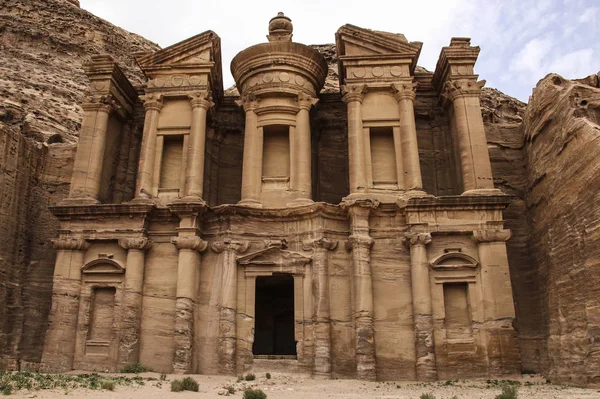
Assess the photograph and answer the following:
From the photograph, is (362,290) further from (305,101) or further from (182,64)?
(182,64)

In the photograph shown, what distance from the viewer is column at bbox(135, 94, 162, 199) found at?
18.3 metres

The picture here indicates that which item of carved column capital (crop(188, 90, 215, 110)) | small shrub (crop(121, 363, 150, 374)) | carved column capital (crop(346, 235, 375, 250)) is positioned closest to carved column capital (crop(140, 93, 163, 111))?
carved column capital (crop(188, 90, 215, 110))

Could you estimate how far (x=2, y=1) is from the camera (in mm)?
38062

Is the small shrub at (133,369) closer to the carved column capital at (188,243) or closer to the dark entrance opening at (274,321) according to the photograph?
the carved column capital at (188,243)

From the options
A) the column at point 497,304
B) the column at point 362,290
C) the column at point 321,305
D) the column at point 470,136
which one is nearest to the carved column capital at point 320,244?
the column at point 321,305

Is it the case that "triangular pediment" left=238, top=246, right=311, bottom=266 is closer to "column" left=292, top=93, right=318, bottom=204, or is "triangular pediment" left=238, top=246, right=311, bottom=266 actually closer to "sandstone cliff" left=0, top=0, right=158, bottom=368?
"column" left=292, top=93, right=318, bottom=204

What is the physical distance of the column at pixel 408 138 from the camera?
696 inches

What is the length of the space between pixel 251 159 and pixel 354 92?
4.39m

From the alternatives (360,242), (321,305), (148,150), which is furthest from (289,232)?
(148,150)

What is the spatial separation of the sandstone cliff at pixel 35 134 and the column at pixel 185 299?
5719mm

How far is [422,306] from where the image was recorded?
15.7 meters

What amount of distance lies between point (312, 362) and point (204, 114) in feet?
31.2

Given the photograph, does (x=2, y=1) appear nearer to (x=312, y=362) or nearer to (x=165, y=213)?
(x=165, y=213)

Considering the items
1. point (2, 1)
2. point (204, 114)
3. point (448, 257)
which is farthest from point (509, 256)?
point (2, 1)
